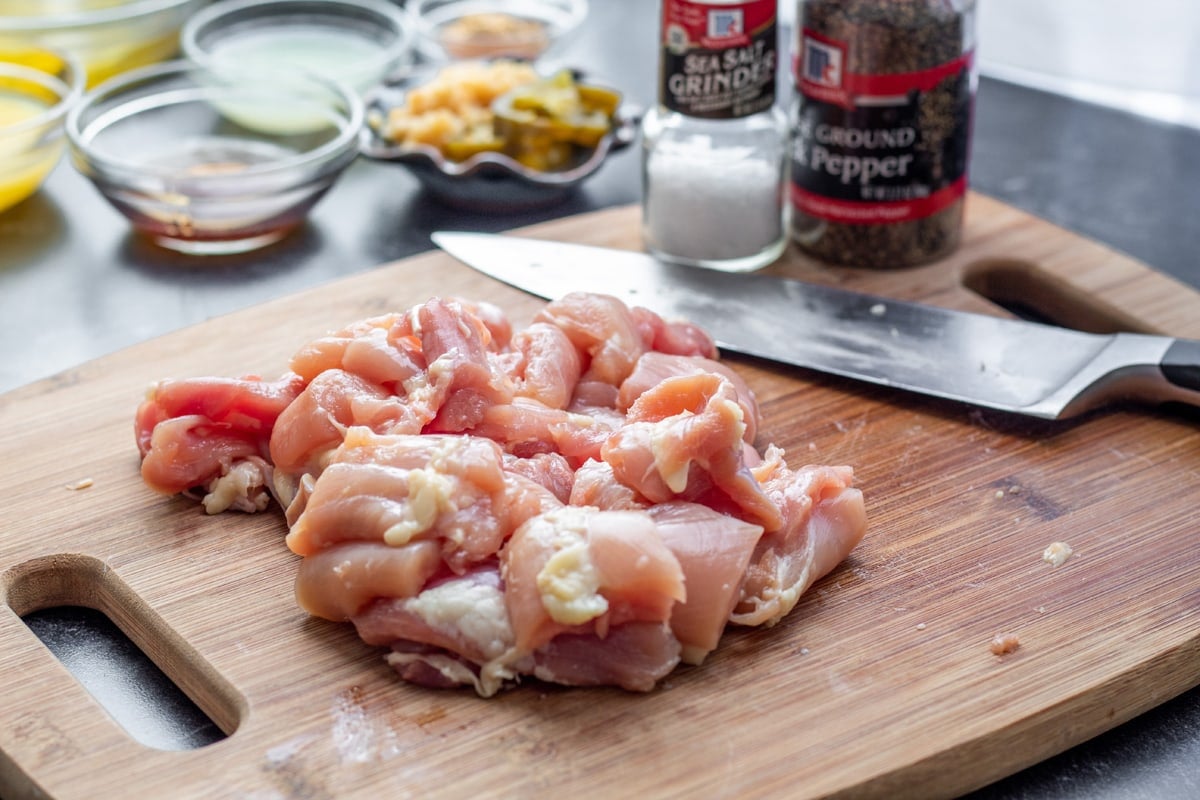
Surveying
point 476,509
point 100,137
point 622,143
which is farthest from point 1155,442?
point 100,137

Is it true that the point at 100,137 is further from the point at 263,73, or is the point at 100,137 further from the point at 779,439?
the point at 779,439

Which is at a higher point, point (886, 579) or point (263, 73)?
point (263, 73)

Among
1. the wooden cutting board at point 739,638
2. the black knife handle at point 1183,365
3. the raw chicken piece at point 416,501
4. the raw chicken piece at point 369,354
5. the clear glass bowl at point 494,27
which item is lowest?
the wooden cutting board at point 739,638

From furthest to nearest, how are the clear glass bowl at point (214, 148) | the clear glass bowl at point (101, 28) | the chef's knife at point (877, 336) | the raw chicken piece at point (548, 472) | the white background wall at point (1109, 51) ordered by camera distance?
the white background wall at point (1109, 51), the clear glass bowl at point (101, 28), the clear glass bowl at point (214, 148), the chef's knife at point (877, 336), the raw chicken piece at point (548, 472)

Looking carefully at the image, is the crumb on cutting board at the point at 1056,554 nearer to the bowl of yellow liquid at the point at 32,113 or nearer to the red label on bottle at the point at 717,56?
the red label on bottle at the point at 717,56

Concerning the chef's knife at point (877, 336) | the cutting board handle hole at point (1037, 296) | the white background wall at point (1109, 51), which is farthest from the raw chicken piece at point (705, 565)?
the white background wall at point (1109, 51)

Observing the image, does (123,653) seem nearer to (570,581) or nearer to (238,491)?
(238,491)
